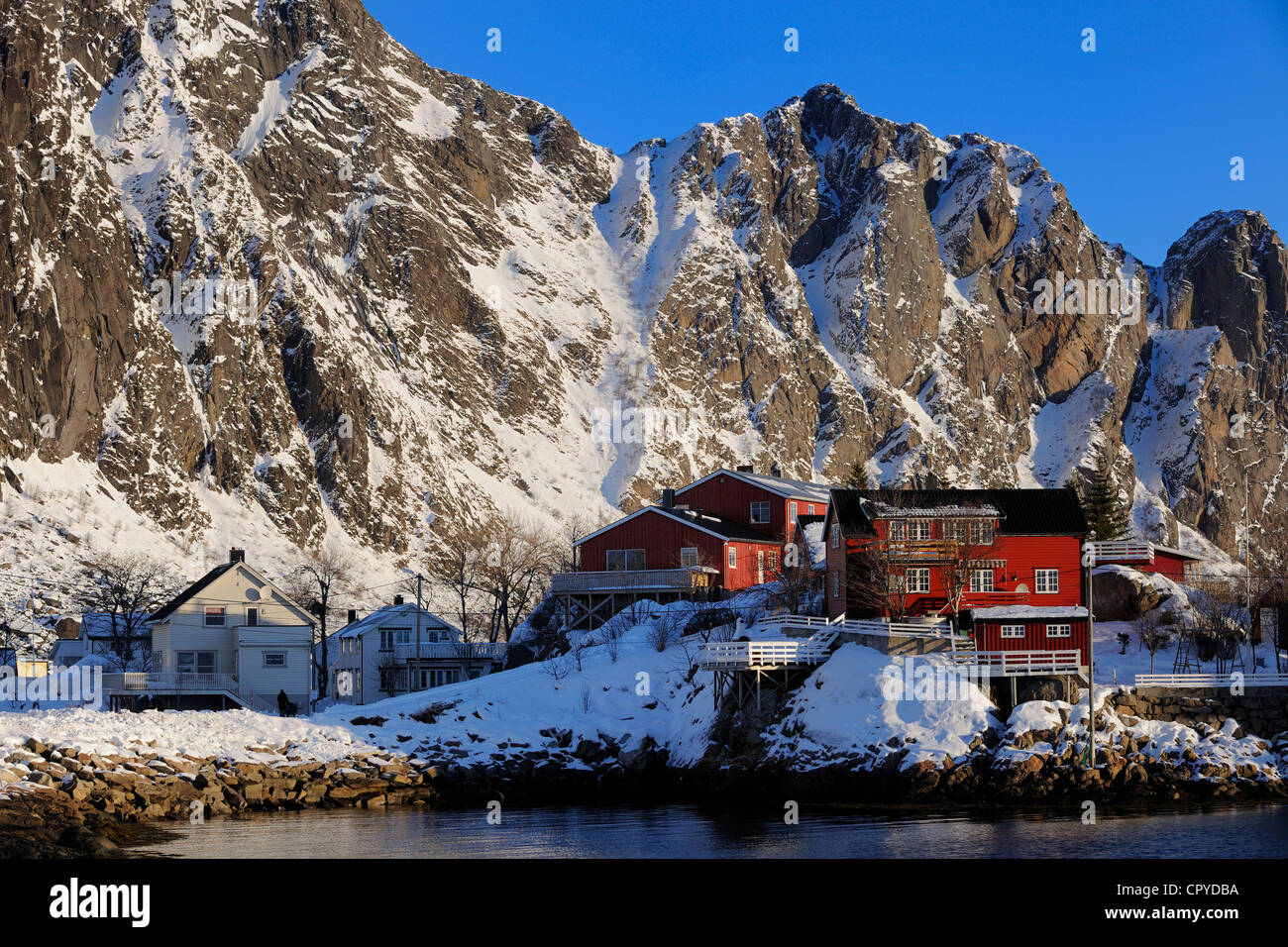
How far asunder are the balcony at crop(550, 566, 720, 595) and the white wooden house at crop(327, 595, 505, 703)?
6602mm

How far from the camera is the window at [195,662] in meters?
73.0

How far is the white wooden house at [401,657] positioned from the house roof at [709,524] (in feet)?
30.7

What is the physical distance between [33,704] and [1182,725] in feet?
162

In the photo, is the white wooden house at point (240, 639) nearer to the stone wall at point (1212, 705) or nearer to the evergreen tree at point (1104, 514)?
the stone wall at point (1212, 705)

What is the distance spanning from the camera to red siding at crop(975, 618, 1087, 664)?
50594 millimetres

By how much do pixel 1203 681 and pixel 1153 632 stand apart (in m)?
7.13

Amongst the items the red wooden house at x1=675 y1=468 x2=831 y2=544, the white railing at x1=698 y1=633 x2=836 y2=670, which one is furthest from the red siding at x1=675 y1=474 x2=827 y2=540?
the white railing at x1=698 y1=633 x2=836 y2=670

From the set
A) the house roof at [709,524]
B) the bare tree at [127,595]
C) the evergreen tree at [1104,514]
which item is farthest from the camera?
the bare tree at [127,595]

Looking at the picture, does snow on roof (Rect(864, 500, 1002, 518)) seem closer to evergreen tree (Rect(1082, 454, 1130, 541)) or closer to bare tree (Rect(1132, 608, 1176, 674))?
bare tree (Rect(1132, 608, 1176, 674))

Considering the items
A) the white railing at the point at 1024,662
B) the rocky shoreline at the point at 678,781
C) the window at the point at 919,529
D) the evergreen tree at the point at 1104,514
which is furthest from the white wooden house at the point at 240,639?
the evergreen tree at the point at 1104,514

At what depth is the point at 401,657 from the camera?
83.2 metres

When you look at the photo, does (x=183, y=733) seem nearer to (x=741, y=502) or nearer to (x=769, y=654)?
(x=769, y=654)
